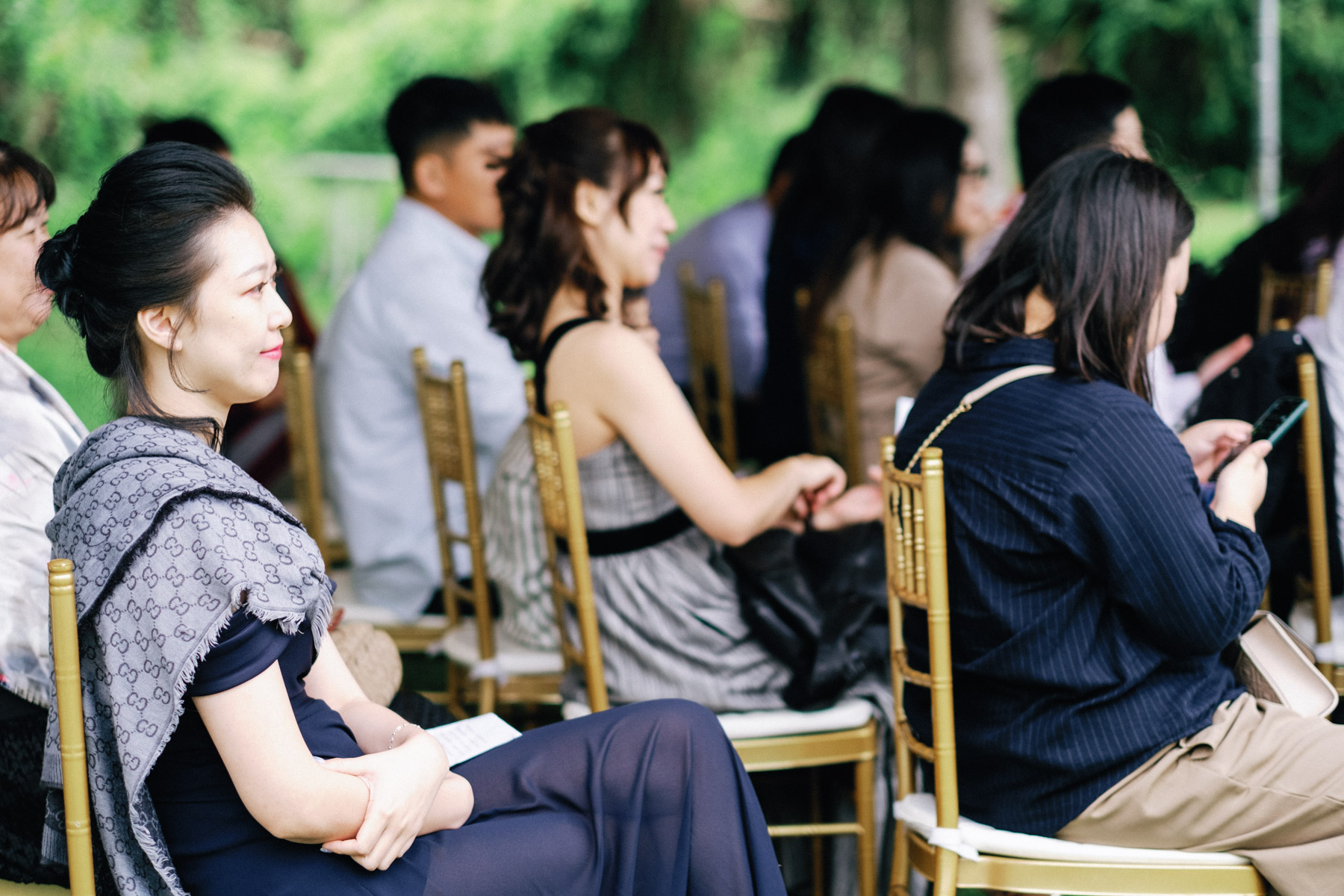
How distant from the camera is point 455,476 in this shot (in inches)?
94.3

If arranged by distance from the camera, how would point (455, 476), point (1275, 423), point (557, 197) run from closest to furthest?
point (1275, 423) < point (557, 197) < point (455, 476)

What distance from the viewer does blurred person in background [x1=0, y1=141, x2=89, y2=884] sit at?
4.77 feet

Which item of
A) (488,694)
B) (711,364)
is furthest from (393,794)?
(711,364)

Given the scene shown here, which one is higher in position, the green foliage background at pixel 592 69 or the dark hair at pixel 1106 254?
the green foliage background at pixel 592 69

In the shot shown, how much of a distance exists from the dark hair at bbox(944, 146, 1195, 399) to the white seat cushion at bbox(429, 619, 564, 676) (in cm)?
113

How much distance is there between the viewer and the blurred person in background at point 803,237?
391 cm

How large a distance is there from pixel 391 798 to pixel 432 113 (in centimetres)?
217

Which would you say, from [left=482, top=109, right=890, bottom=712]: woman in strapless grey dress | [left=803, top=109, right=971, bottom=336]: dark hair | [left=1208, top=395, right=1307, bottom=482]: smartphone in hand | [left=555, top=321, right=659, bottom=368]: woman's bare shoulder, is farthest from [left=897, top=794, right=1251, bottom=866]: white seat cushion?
[left=803, top=109, right=971, bottom=336]: dark hair

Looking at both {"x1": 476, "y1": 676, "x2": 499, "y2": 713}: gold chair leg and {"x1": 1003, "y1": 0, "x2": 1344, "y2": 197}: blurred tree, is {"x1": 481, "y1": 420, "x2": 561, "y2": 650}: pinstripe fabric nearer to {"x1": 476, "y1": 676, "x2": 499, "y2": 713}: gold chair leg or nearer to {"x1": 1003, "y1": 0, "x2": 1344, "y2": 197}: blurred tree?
{"x1": 476, "y1": 676, "x2": 499, "y2": 713}: gold chair leg

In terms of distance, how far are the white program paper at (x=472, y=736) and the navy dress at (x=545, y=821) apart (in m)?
0.02

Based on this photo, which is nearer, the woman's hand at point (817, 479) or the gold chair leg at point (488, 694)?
the woman's hand at point (817, 479)

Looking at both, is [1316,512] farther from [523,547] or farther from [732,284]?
[732,284]

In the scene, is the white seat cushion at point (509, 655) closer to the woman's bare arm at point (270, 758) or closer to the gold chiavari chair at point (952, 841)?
the gold chiavari chair at point (952, 841)

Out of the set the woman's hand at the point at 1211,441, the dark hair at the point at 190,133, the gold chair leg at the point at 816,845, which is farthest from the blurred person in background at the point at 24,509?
the woman's hand at the point at 1211,441
